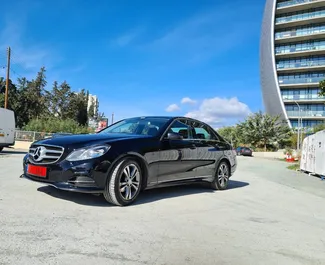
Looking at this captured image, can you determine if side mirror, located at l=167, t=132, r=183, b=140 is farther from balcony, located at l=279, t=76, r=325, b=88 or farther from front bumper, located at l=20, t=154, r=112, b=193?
balcony, located at l=279, t=76, r=325, b=88

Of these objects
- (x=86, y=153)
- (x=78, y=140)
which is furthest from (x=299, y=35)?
(x=86, y=153)

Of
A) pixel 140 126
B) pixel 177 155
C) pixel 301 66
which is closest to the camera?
pixel 177 155

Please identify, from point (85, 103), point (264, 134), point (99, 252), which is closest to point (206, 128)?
point (99, 252)

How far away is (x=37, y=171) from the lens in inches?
180

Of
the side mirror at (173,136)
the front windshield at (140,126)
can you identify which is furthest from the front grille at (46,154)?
the side mirror at (173,136)

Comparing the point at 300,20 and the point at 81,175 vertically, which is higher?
the point at 300,20

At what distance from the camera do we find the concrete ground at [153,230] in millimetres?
2836

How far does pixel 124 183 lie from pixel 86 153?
0.72 metres

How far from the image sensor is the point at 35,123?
33688 millimetres

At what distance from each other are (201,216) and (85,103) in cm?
5830

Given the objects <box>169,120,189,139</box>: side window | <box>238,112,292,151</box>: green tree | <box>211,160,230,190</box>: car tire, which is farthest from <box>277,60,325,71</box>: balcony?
<box>169,120,189,139</box>: side window

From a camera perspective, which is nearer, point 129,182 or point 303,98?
point 129,182

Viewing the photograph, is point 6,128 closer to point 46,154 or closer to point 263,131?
point 46,154

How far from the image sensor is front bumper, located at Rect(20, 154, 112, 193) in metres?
4.26
